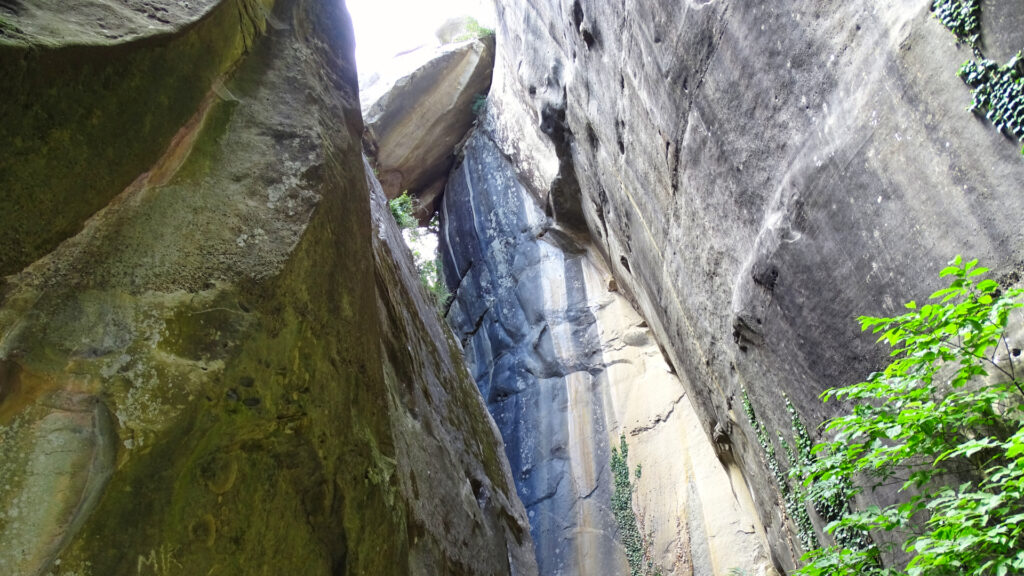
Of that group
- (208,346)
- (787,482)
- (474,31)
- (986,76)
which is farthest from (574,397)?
(208,346)

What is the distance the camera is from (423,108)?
17.5 m

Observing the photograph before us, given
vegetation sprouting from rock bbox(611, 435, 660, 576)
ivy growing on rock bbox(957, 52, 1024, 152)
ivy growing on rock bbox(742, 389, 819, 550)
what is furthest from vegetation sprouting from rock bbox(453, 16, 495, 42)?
ivy growing on rock bbox(957, 52, 1024, 152)

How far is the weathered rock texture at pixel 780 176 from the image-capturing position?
4039 mm

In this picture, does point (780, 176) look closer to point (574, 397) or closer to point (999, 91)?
point (999, 91)

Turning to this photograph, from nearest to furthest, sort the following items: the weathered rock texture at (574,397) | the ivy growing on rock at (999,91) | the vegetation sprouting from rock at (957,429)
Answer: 1. the vegetation sprouting from rock at (957,429)
2. the ivy growing on rock at (999,91)
3. the weathered rock texture at (574,397)

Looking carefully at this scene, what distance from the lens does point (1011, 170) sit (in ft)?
11.9

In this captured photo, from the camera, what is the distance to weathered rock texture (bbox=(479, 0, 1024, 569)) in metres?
4.04

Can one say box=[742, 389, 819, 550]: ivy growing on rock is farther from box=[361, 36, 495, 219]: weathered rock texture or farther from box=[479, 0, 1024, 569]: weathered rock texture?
box=[361, 36, 495, 219]: weathered rock texture

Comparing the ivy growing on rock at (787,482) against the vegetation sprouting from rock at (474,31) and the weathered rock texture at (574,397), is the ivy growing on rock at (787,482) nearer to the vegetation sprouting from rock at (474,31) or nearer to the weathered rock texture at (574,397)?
the weathered rock texture at (574,397)

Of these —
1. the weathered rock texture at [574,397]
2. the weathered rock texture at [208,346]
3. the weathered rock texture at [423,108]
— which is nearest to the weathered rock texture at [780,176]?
the weathered rock texture at [574,397]

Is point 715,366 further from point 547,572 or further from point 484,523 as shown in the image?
point 547,572

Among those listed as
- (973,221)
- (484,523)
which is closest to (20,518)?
(484,523)

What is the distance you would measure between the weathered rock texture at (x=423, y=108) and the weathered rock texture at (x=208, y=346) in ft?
41.8

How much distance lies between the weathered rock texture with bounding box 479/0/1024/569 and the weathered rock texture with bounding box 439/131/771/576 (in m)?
1.93
